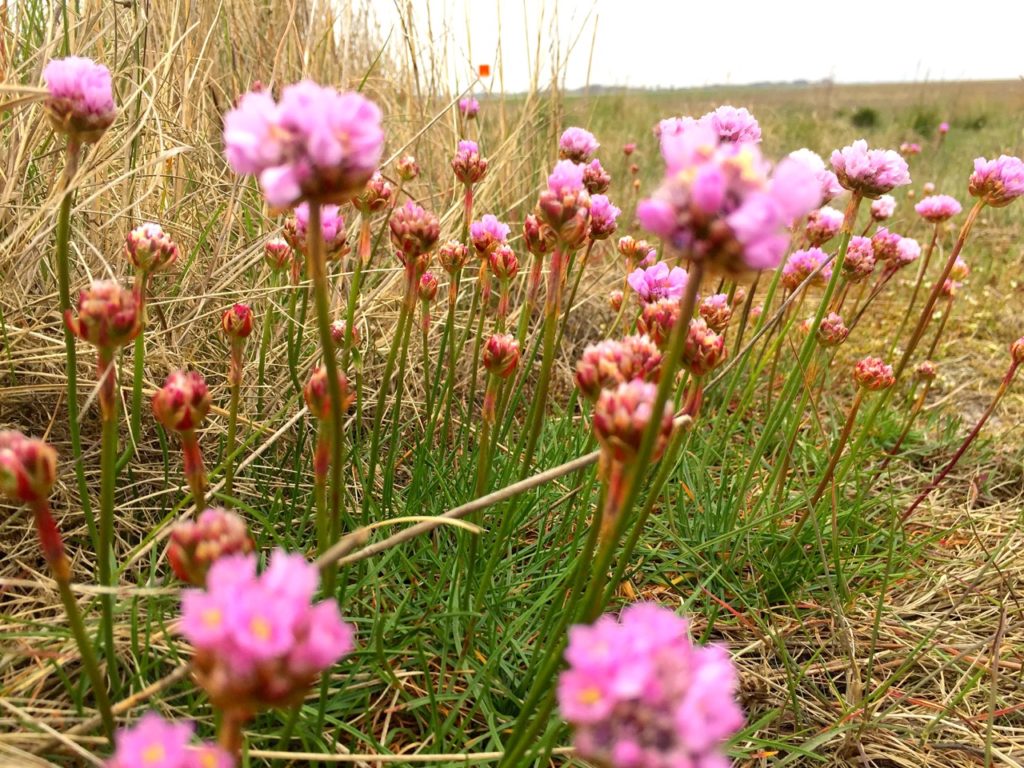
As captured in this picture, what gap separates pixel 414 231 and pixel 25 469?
0.98 m

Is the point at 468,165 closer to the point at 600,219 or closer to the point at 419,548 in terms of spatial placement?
the point at 600,219

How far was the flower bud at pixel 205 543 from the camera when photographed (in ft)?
2.85

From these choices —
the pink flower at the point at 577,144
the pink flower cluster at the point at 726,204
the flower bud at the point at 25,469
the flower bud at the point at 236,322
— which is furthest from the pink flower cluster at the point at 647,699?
the pink flower at the point at 577,144

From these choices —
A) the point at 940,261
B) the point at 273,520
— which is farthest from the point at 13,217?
the point at 940,261

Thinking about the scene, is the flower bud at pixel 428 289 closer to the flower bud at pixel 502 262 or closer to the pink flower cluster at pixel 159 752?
the flower bud at pixel 502 262

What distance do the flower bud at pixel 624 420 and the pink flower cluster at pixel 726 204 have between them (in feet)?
0.78

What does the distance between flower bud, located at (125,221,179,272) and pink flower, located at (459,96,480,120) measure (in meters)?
2.32

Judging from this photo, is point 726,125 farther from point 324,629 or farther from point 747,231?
point 324,629

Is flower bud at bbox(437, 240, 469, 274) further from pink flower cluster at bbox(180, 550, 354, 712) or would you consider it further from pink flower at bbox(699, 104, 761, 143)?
pink flower cluster at bbox(180, 550, 354, 712)

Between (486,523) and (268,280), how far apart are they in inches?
54.0

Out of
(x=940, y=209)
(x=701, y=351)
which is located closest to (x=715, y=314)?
(x=701, y=351)

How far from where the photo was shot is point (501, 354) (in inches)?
64.9

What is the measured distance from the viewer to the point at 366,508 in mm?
1749

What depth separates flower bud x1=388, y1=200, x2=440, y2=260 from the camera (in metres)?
1.67
